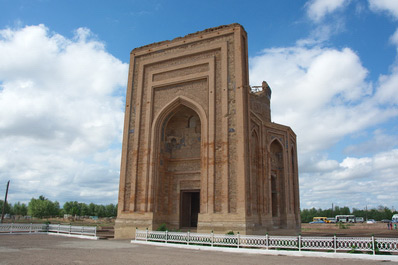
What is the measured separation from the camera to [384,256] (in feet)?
25.6

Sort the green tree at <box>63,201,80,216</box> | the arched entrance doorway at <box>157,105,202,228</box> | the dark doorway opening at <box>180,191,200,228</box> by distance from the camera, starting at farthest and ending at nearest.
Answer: the green tree at <box>63,201,80,216</box> → the dark doorway opening at <box>180,191,200,228</box> → the arched entrance doorway at <box>157,105,202,228</box>

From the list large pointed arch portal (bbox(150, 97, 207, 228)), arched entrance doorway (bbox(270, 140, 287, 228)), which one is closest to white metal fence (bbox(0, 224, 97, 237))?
large pointed arch portal (bbox(150, 97, 207, 228))

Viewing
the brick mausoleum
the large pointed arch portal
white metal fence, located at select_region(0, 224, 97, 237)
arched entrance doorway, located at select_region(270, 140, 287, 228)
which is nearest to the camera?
the brick mausoleum

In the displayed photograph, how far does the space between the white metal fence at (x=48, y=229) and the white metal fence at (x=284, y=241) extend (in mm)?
3567

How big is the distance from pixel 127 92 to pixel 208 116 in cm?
523

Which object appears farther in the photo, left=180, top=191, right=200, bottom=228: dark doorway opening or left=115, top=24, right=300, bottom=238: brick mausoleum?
left=180, top=191, right=200, bottom=228: dark doorway opening

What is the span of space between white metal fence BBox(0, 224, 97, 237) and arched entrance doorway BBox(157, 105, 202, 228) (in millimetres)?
3390

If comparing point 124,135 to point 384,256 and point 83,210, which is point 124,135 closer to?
point 384,256

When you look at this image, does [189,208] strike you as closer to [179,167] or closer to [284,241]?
[179,167]

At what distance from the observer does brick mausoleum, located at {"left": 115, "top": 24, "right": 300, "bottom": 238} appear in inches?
523

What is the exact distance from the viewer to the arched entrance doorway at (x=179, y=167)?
1559 centimetres

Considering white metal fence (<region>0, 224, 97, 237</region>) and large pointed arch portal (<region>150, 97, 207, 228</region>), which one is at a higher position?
large pointed arch portal (<region>150, 97, 207, 228</region>)

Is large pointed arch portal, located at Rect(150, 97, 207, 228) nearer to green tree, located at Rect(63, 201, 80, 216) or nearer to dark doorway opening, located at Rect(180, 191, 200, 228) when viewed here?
dark doorway opening, located at Rect(180, 191, 200, 228)

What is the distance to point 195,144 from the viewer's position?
1633 cm
